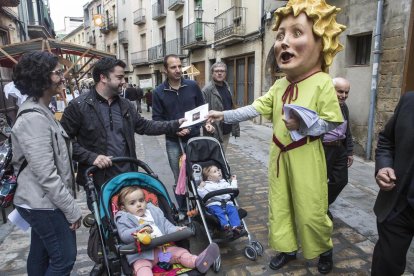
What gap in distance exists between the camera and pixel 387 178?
2.03 meters

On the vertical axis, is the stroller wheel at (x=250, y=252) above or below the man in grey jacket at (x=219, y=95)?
below

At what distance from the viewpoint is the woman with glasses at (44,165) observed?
73.3 inches

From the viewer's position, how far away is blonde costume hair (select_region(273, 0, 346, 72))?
98.2 inches

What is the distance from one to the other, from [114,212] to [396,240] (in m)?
2.05

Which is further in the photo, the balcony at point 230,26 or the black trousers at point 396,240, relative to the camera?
the balcony at point 230,26

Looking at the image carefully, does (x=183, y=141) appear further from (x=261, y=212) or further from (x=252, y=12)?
(x=252, y=12)

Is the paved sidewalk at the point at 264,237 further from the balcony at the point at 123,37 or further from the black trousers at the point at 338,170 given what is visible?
the balcony at the point at 123,37

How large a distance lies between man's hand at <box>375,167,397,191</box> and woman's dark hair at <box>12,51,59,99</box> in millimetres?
2247

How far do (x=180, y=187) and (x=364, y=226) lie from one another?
221cm

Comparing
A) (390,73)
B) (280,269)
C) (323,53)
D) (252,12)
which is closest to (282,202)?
(280,269)

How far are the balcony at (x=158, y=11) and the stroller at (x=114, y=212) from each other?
21.7 m

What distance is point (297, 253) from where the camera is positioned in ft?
10.5

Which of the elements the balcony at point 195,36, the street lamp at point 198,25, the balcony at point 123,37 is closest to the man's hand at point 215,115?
the balcony at point 195,36

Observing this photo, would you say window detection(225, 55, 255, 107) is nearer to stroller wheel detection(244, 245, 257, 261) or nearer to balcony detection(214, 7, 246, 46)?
balcony detection(214, 7, 246, 46)
